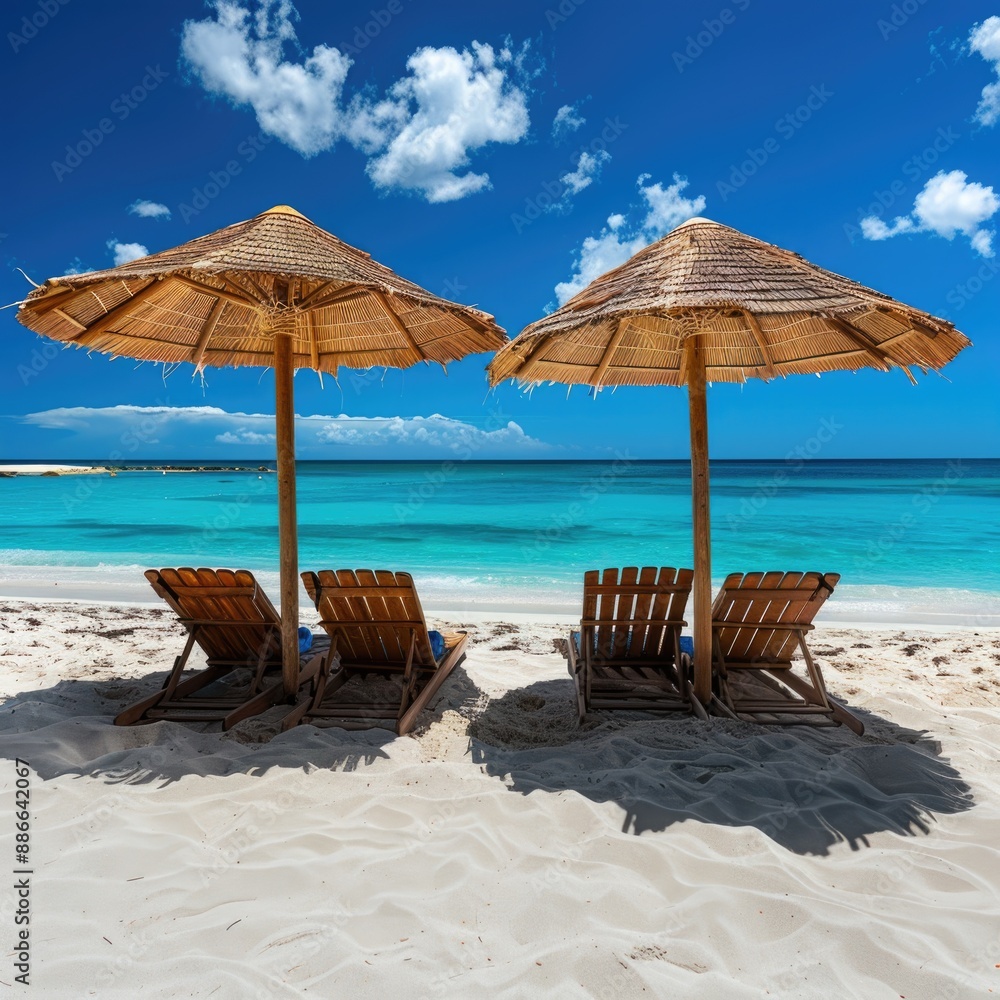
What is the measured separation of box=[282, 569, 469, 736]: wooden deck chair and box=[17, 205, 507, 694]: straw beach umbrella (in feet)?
0.80

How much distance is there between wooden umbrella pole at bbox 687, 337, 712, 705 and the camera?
13.3 feet

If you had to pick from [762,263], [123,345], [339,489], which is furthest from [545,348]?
[339,489]

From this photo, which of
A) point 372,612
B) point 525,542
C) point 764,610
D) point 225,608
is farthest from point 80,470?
point 764,610

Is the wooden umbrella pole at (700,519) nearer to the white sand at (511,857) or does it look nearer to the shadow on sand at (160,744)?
the white sand at (511,857)

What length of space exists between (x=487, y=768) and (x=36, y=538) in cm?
1881

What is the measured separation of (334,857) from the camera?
2.44 m

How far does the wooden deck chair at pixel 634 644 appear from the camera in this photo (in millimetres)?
4066

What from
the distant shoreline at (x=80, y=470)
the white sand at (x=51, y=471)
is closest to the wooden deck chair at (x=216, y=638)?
the distant shoreline at (x=80, y=470)

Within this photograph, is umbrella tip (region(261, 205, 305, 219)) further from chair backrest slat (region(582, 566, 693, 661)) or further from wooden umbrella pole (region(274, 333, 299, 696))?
chair backrest slat (region(582, 566, 693, 661))

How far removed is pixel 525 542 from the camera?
56.1 ft

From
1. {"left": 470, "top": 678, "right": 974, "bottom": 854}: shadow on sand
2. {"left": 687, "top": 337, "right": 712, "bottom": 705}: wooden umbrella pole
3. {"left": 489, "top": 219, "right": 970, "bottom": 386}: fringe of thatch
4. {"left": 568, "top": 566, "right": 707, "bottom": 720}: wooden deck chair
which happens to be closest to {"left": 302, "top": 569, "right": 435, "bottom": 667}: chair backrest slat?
{"left": 470, "top": 678, "right": 974, "bottom": 854}: shadow on sand

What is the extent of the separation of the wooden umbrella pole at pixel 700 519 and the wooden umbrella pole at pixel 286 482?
2520mm

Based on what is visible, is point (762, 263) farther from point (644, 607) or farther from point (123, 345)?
point (123, 345)

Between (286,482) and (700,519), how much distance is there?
103 inches
